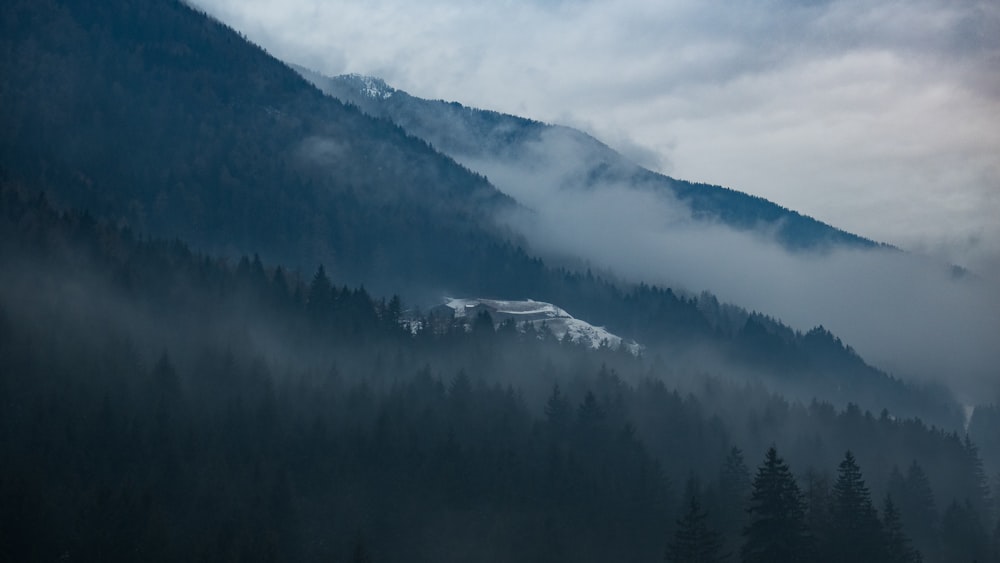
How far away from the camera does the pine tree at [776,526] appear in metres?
75.2

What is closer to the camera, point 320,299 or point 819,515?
point 819,515

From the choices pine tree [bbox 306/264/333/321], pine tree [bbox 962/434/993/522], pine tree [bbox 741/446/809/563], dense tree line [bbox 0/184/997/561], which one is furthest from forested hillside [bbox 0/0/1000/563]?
pine tree [bbox 306/264/333/321]

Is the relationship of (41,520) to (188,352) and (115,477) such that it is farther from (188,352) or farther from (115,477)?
(188,352)

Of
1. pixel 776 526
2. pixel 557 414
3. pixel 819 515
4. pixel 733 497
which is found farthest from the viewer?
pixel 557 414

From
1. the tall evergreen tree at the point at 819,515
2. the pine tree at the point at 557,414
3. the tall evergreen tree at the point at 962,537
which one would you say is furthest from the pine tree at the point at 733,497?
the pine tree at the point at 557,414

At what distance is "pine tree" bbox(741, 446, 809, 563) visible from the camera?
75250mm

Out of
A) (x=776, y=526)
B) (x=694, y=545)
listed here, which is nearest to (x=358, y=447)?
(x=694, y=545)

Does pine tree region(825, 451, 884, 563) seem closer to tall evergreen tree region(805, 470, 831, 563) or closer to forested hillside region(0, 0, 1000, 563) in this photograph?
forested hillside region(0, 0, 1000, 563)

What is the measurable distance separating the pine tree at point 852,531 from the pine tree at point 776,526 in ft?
31.8

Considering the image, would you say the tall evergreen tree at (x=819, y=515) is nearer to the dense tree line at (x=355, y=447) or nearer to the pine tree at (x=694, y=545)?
the dense tree line at (x=355, y=447)

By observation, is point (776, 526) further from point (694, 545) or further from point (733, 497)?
point (733, 497)

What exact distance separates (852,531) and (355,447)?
55.9m

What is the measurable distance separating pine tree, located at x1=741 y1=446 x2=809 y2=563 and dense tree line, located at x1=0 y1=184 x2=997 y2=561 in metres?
0.18

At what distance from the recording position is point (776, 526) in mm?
75750
